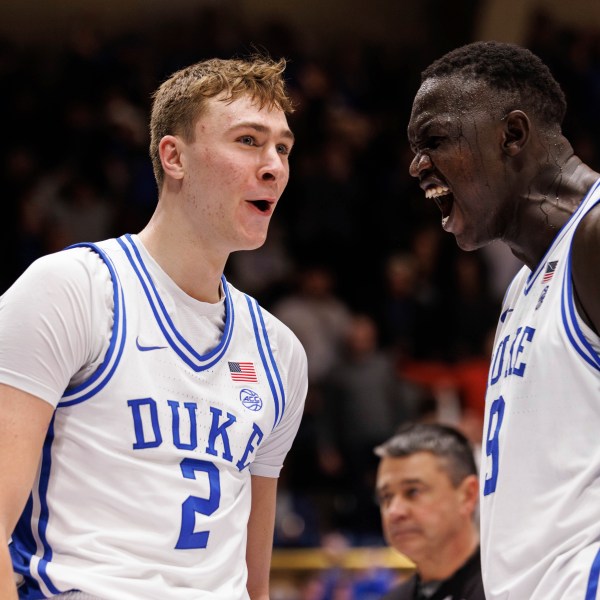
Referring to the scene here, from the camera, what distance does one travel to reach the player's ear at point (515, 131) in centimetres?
299

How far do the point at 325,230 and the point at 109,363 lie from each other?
7.41 meters

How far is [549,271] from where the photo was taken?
2.92m

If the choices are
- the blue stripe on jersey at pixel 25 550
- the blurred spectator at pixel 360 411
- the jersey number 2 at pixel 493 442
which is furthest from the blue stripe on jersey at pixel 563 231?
the blurred spectator at pixel 360 411

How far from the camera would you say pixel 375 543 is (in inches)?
309

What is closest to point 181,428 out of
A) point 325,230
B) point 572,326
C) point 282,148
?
point 282,148

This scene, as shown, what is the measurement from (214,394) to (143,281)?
0.39 metres

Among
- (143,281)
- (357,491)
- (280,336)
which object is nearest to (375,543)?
(357,491)

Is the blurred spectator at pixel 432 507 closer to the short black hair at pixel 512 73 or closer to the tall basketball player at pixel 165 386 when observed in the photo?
the tall basketball player at pixel 165 386

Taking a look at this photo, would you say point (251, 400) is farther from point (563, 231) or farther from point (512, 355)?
point (563, 231)

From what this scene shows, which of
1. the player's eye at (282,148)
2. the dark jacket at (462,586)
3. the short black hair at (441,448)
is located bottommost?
the dark jacket at (462,586)

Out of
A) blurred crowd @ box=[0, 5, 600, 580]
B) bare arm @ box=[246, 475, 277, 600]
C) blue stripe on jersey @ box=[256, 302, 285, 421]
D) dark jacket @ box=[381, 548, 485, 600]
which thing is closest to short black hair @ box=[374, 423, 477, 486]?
dark jacket @ box=[381, 548, 485, 600]

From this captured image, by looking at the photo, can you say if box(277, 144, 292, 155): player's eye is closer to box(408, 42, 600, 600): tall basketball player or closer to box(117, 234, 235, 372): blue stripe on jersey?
box(408, 42, 600, 600): tall basketball player

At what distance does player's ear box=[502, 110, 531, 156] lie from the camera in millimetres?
2994

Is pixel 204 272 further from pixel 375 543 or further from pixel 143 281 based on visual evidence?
pixel 375 543
